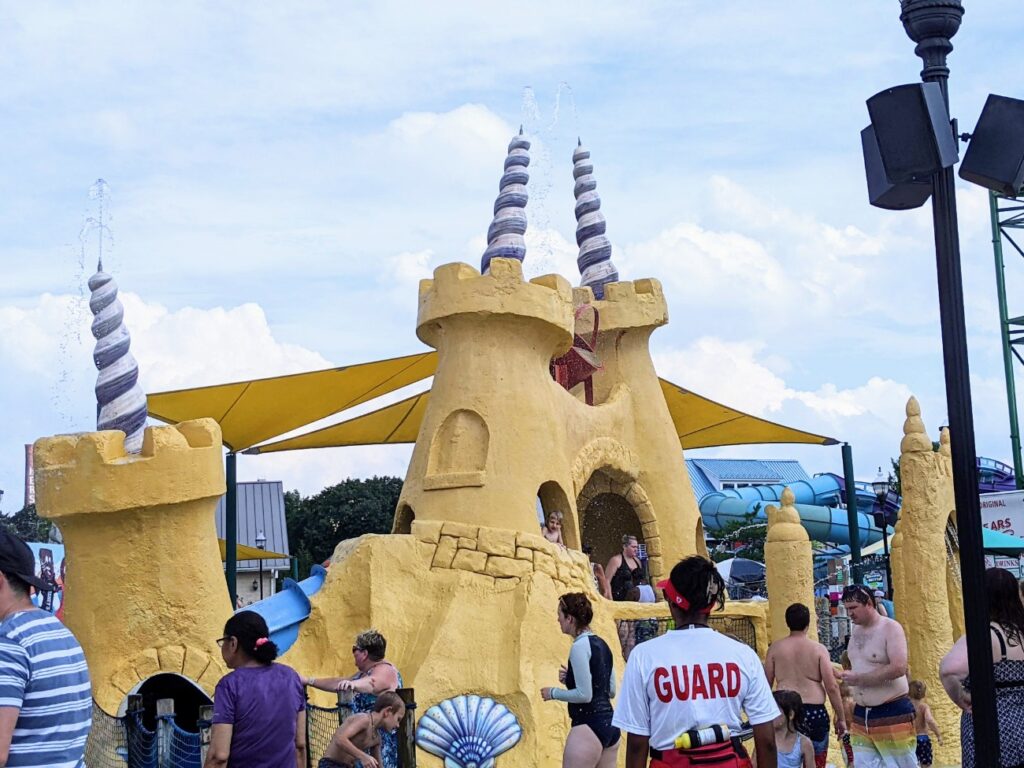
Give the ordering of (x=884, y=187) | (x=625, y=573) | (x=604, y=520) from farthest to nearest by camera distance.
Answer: (x=604, y=520), (x=625, y=573), (x=884, y=187)

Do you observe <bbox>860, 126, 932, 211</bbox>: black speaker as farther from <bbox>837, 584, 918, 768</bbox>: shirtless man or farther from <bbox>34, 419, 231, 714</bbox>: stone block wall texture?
<bbox>34, 419, 231, 714</bbox>: stone block wall texture

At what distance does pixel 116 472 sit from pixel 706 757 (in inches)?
231

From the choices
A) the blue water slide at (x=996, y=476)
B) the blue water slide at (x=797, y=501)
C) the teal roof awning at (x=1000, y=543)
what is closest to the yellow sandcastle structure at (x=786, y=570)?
the teal roof awning at (x=1000, y=543)

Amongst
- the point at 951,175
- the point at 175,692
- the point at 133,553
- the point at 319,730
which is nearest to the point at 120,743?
the point at 319,730

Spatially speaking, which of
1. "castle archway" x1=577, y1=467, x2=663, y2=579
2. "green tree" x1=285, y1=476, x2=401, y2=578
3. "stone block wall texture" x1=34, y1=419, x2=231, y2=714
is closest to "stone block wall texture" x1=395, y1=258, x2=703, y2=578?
"castle archway" x1=577, y1=467, x2=663, y2=579

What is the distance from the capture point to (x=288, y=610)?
33.8ft

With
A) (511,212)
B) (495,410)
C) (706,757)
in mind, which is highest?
(511,212)

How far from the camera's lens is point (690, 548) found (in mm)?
14227

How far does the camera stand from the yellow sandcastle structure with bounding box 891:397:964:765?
12844mm

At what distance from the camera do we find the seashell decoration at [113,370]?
9555mm

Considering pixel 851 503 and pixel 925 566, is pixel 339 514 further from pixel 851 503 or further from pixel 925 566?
pixel 925 566

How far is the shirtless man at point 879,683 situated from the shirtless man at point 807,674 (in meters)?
0.16

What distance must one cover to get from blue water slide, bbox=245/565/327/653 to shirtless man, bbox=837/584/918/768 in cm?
443

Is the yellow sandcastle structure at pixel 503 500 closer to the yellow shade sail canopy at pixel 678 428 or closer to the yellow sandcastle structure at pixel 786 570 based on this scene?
the yellow sandcastle structure at pixel 786 570
